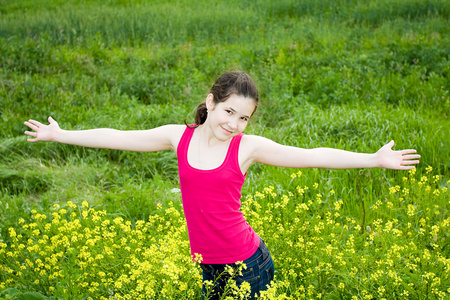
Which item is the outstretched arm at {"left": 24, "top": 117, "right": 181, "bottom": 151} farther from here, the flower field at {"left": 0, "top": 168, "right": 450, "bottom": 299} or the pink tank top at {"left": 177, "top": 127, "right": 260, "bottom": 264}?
the flower field at {"left": 0, "top": 168, "right": 450, "bottom": 299}

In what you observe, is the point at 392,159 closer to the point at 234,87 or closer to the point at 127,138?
the point at 234,87

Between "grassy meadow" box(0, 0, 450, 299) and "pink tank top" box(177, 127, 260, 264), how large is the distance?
168 mm

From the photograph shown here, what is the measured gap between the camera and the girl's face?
2.58 m

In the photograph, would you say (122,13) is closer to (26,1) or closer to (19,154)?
(26,1)

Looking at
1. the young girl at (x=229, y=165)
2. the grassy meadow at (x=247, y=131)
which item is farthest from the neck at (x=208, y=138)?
the grassy meadow at (x=247, y=131)

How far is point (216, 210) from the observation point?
101 inches

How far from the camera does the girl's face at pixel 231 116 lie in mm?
2584

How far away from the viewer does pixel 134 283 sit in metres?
2.92

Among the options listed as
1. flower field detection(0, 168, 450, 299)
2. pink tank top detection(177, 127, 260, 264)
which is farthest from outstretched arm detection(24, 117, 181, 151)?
flower field detection(0, 168, 450, 299)

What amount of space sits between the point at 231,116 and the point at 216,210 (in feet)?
1.74

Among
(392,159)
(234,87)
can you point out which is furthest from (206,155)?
(392,159)

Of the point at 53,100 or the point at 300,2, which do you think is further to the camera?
the point at 300,2

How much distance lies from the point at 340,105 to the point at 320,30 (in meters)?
4.08

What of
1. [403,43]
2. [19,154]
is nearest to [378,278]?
[19,154]
